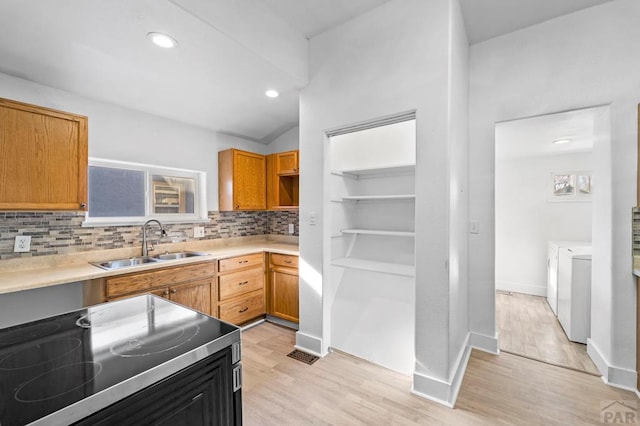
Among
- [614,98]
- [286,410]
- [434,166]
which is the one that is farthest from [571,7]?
[286,410]

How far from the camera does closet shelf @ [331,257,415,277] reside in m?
2.41

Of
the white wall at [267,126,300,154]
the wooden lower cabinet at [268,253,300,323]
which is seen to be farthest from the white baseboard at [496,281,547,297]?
the white wall at [267,126,300,154]

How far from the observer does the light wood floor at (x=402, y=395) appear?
185 cm

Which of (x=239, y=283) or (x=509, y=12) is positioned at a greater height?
(x=509, y=12)

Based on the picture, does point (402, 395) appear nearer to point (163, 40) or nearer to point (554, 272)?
point (554, 272)

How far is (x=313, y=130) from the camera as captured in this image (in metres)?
2.70

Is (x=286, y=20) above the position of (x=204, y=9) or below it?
above

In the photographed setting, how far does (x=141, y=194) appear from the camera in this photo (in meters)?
3.08

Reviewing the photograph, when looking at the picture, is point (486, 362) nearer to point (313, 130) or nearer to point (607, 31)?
point (313, 130)

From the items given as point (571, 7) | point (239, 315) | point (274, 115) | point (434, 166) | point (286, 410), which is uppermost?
point (571, 7)

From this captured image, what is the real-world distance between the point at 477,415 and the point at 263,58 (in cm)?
300

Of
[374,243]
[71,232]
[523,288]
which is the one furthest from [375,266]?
[523,288]

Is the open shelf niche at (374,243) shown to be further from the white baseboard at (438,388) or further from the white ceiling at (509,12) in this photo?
the white ceiling at (509,12)

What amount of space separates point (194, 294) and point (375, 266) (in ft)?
5.65
